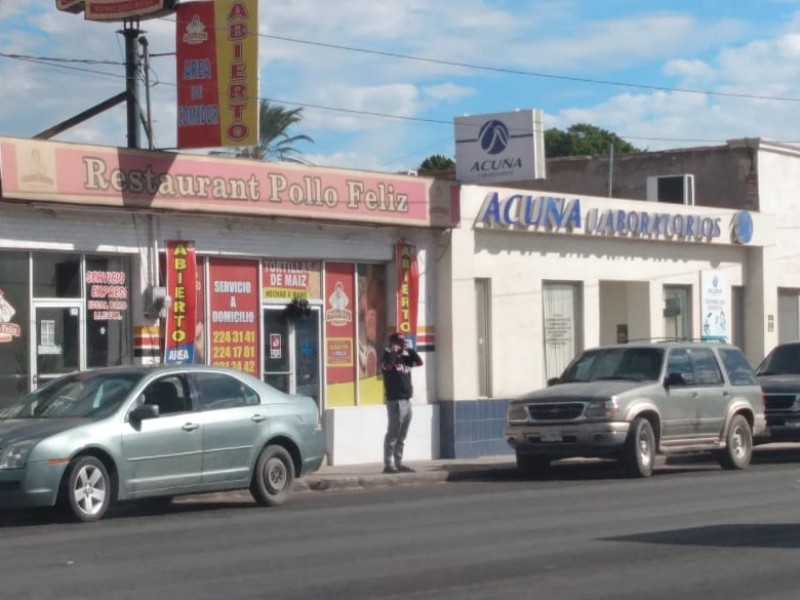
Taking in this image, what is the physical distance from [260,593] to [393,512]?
18.1 feet

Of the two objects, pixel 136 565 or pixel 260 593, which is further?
pixel 136 565

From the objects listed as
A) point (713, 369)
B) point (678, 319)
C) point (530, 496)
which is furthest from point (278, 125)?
point (530, 496)

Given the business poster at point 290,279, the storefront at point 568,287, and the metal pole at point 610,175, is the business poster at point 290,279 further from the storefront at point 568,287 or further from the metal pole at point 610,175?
the metal pole at point 610,175

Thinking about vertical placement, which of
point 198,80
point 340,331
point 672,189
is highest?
point 198,80

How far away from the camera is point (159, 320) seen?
19.3 m

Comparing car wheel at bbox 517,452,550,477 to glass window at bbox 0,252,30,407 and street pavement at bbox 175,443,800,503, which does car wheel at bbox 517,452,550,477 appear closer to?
street pavement at bbox 175,443,800,503

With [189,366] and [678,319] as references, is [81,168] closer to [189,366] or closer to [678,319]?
[189,366]

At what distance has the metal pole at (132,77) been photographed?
22.8m

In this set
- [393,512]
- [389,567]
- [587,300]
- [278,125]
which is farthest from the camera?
[278,125]

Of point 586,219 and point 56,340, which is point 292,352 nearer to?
point 56,340

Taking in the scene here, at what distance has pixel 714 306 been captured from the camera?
99.6ft

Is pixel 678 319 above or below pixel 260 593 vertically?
above

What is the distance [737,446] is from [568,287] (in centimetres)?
616

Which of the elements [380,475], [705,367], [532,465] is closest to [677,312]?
[705,367]
